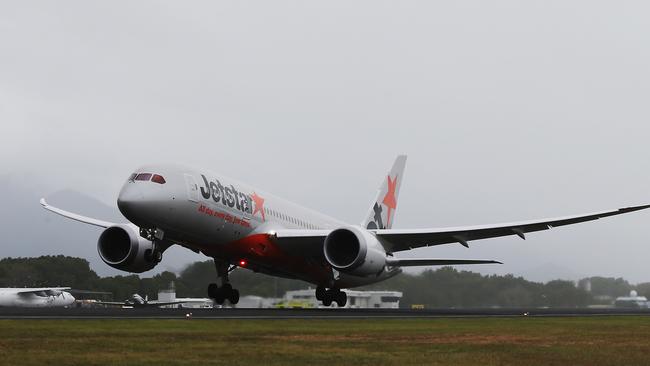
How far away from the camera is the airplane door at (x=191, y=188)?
103ft

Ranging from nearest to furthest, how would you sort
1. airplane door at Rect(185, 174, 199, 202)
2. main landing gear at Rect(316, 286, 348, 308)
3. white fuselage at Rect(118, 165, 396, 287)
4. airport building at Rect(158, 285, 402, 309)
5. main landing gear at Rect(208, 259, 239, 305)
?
white fuselage at Rect(118, 165, 396, 287) → airplane door at Rect(185, 174, 199, 202) → main landing gear at Rect(208, 259, 239, 305) → airport building at Rect(158, 285, 402, 309) → main landing gear at Rect(316, 286, 348, 308)

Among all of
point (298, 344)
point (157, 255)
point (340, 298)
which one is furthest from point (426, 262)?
point (298, 344)

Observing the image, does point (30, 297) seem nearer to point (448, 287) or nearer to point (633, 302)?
point (448, 287)

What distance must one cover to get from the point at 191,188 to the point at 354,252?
6.61 m

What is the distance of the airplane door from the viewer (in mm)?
31406

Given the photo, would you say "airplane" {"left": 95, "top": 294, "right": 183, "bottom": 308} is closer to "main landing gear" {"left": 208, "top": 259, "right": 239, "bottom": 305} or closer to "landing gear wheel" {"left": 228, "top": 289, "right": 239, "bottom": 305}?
"main landing gear" {"left": 208, "top": 259, "right": 239, "bottom": 305}

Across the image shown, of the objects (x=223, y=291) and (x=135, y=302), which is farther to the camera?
(x=135, y=302)

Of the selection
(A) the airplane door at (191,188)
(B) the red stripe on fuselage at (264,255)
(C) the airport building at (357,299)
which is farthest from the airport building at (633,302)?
(A) the airplane door at (191,188)

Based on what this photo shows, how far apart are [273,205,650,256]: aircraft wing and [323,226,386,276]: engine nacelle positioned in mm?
1849

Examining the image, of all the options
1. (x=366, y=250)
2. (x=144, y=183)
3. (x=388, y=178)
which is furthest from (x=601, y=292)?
(x=144, y=183)

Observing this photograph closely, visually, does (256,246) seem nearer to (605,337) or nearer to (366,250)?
(366,250)

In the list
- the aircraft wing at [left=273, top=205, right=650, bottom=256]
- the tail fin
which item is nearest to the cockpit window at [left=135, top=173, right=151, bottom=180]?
the aircraft wing at [left=273, top=205, right=650, bottom=256]

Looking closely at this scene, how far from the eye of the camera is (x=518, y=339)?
15.7m

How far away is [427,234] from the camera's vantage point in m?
35.3
